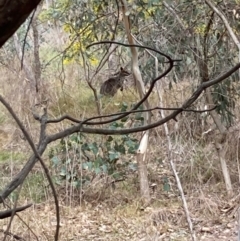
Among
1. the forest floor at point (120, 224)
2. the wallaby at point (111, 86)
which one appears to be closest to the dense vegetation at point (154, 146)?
the forest floor at point (120, 224)

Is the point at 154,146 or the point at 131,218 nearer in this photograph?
the point at 131,218

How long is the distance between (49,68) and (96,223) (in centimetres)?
244

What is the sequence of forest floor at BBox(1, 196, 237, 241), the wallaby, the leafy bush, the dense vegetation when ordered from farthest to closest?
1. the wallaby
2. the leafy bush
3. the dense vegetation
4. forest floor at BBox(1, 196, 237, 241)

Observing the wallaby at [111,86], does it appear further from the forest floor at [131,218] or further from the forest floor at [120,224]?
the forest floor at [120,224]

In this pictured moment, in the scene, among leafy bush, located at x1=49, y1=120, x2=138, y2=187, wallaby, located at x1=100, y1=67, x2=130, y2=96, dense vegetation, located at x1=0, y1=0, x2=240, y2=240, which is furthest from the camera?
wallaby, located at x1=100, y1=67, x2=130, y2=96

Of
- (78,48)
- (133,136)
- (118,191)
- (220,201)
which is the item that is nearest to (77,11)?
(78,48)

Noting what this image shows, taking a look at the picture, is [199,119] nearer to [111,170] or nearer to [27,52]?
[111,170]

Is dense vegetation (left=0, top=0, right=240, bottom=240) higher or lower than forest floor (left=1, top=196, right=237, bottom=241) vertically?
higher

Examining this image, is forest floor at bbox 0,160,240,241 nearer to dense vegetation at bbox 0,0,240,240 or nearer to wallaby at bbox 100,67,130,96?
dense vegetation at bbox 0,0,240,240

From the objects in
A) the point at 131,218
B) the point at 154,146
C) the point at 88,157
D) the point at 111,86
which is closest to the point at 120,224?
the point at 131,218

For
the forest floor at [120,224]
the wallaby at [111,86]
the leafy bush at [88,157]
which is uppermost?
the wallaby at [111,86]

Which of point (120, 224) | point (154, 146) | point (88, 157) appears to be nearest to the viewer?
point (120, 224)

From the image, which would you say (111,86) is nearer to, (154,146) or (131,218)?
(154,146)

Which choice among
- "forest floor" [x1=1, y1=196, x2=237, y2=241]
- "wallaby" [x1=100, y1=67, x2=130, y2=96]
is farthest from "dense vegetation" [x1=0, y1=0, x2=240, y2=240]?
"wallaby" [x1=100, y1=67, x2=130, y2=96]
